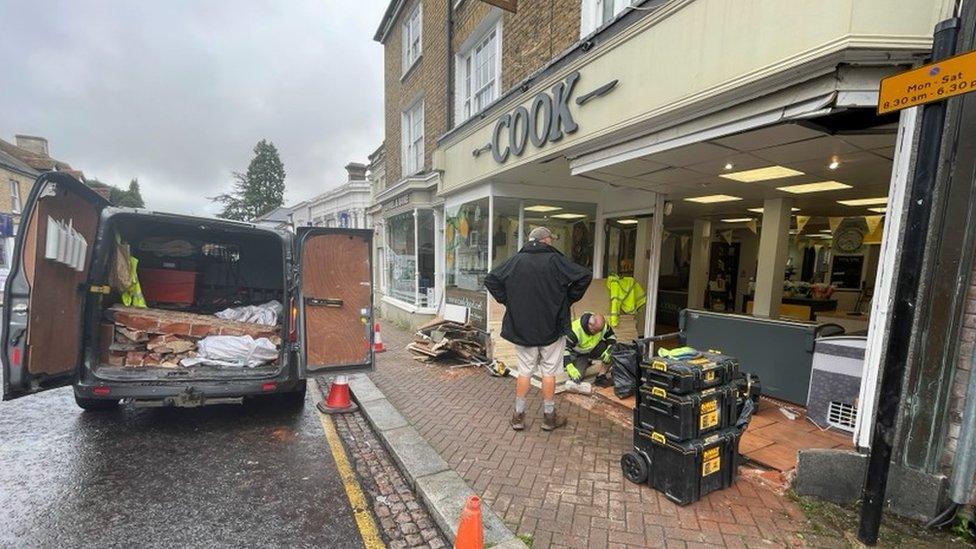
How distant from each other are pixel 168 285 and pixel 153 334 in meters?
1.40

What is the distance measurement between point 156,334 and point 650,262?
660cm

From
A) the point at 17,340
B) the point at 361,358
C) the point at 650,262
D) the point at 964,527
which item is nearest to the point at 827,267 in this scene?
the point at 650,262

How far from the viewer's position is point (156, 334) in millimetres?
4441

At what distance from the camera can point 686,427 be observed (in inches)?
111

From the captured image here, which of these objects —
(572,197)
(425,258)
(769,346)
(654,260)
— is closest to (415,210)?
(425,258)

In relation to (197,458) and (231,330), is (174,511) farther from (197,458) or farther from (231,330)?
(231,330)

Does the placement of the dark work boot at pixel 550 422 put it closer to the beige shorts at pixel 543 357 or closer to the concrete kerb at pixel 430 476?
the beige shorts at pixel 543 357

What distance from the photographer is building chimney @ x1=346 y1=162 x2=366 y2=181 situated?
19.5 metres

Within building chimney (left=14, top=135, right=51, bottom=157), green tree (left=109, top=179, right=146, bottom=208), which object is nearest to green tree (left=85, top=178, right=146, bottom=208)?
green tree (left=109, top=179, right=146, bottom=208)

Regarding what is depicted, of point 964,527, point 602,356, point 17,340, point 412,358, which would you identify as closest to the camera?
point 964,527

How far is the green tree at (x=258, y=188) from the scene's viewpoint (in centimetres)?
5659

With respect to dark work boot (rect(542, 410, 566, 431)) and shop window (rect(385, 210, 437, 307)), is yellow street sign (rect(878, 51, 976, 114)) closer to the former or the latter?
dark work boot (rect(542, 410, 566, 431))

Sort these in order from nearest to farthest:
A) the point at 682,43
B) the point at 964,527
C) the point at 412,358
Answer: the point at 964,527 < the point at 682,43 < the point at 412,358

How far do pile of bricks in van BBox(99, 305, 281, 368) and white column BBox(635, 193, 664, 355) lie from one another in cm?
543
